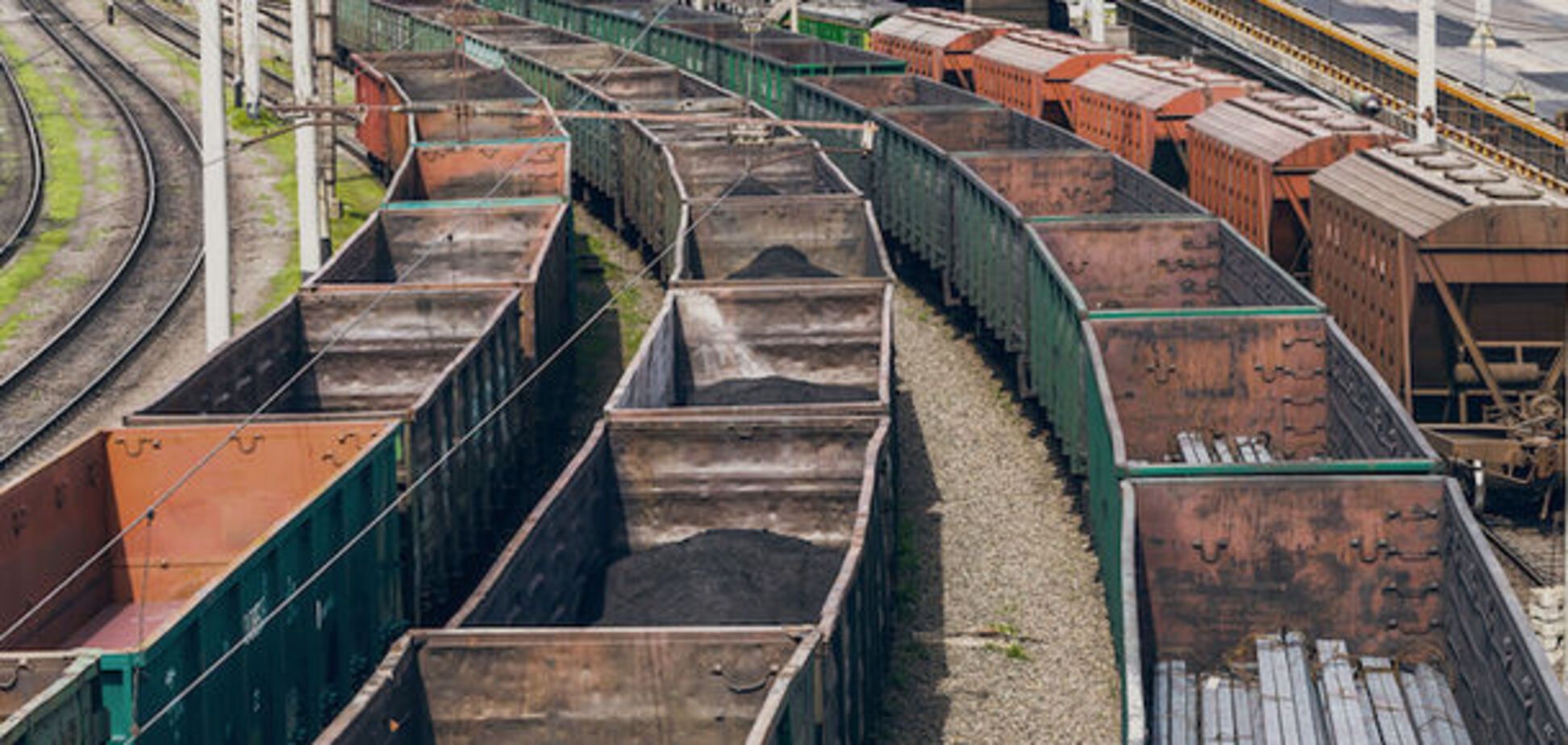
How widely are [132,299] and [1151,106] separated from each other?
58.0ft

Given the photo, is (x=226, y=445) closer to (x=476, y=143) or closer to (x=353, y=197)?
(x=476, y=143)

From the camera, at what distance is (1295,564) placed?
48.2 feet

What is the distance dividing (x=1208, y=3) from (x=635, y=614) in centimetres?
5142

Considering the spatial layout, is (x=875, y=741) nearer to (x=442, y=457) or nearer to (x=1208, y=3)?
(x=442, y=457)

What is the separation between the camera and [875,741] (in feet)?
50.5

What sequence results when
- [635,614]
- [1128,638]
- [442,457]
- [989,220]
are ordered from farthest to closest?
1. [989,220]
2. [442,457]
3. [635,614]
4. [1128,638]

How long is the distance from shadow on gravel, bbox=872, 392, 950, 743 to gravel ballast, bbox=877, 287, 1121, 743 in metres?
0.02

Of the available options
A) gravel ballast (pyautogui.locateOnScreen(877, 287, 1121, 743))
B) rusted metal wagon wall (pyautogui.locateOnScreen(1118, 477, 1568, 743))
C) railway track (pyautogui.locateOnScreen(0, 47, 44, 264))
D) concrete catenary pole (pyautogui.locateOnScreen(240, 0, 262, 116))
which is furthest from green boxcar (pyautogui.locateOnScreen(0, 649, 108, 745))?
concrete catenary pole (pyautogui.locateOnScreen(240, 0, 262, 116))

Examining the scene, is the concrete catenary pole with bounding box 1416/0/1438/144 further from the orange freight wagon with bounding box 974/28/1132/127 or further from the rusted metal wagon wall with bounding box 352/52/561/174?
the rusted metal wagon wall with bounding box 352/52/561/174

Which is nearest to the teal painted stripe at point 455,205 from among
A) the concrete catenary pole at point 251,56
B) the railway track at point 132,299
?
the railway track at point 132,299

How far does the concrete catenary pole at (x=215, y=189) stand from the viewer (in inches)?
886

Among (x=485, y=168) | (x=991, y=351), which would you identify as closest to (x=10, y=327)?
(x=485, y=168)

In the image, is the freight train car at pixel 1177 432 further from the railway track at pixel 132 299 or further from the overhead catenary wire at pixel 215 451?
the railway track at pixel 132 299

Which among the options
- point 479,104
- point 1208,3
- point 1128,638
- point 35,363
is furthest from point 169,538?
point 1208,3
